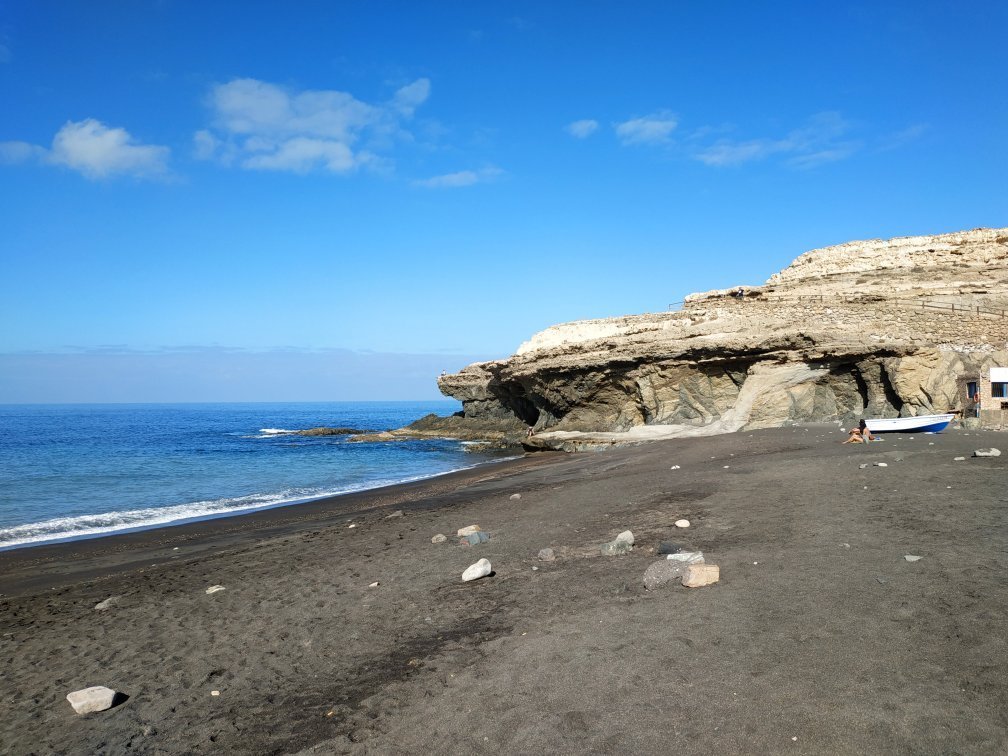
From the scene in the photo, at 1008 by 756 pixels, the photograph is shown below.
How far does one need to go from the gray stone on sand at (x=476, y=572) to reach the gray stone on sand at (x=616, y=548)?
1433 mm

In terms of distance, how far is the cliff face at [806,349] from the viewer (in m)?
22.7

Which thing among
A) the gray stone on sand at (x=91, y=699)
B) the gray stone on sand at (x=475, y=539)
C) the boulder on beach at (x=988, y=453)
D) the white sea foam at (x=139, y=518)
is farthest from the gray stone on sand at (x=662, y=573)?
the white sea foam at (x=139, y=518)

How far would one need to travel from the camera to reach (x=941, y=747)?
3.21 meters

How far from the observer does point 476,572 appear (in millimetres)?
7418

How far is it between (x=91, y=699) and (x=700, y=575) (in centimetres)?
527

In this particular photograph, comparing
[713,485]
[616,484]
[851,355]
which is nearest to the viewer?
[713,485]

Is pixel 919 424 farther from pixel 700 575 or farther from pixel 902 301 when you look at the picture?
pixel 700 575

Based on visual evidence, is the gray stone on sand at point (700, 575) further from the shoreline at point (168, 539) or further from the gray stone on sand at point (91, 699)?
the shoreline at point (168, 539)

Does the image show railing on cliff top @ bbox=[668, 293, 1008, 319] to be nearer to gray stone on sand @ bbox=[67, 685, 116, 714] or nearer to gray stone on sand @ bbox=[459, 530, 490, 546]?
gray stone on sand @ bbox=[459, 530, 490, 546]

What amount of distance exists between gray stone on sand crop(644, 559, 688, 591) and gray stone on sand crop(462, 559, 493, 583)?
1997 mm

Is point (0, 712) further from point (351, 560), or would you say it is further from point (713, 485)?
point (713, 485)

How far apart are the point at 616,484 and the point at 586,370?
18239mm

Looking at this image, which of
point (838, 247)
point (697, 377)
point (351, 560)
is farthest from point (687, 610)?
point (838, 247)

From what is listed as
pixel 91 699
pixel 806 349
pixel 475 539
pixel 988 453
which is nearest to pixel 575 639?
pixel 91 699
